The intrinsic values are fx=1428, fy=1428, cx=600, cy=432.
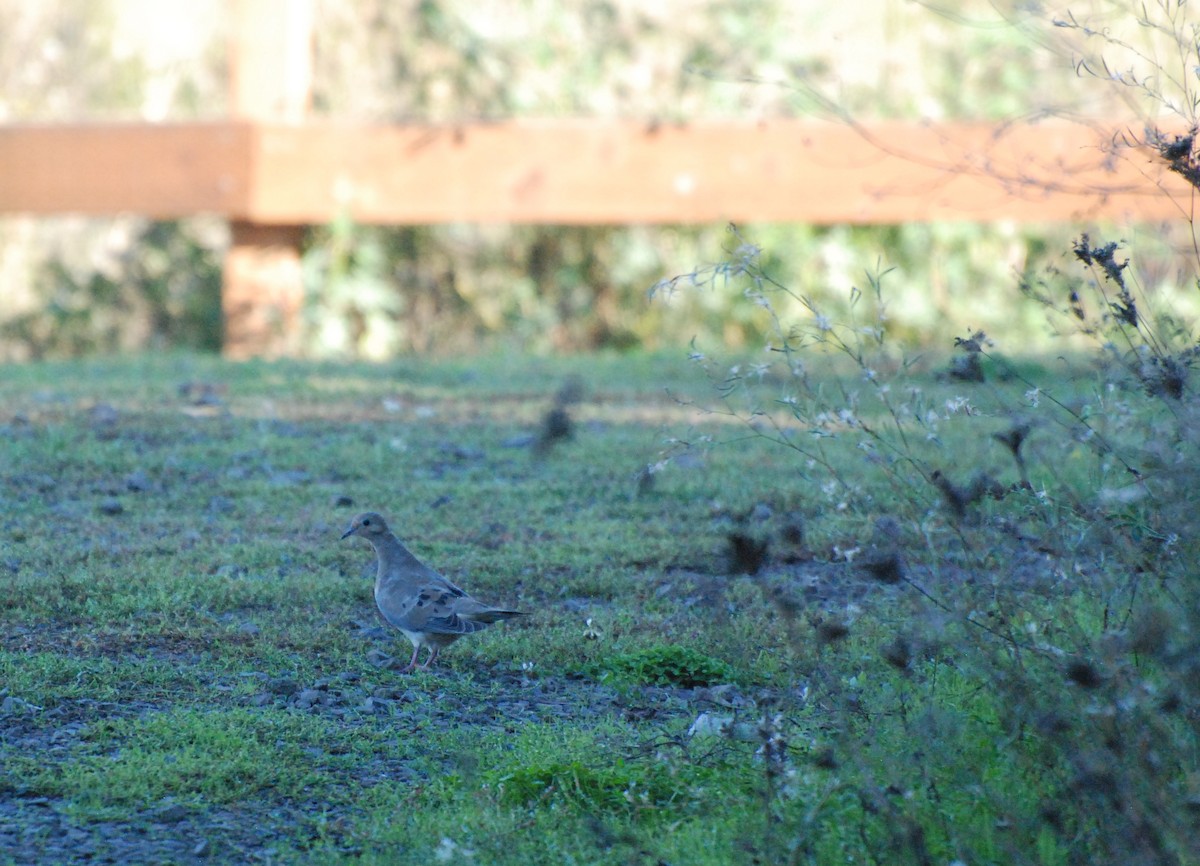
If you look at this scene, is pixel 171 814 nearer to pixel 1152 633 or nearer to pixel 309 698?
pixel 309 698

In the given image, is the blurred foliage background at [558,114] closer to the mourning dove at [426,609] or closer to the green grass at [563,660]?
the green grass at [563,660]

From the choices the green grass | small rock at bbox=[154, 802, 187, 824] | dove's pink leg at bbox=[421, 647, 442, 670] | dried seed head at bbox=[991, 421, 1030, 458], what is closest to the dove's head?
the green grass

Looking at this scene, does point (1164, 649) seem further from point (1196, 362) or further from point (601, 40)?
point (601, 40)

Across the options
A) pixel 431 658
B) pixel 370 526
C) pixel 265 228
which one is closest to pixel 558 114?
pixel 265 228

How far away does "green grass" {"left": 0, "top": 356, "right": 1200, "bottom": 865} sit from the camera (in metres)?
2.92

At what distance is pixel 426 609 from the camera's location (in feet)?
13.5

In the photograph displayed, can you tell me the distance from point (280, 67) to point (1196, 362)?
319 inches

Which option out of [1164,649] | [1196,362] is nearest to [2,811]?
[1164,649]

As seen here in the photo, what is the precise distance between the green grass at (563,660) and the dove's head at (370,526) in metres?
0.24

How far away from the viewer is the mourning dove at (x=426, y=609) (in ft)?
13.5

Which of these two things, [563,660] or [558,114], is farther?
[558,114]

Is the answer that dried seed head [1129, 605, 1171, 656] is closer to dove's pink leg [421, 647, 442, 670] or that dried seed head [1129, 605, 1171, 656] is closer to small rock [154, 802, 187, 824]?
small rock [154, 802, 187, 824]

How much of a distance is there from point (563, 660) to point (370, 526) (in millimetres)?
850

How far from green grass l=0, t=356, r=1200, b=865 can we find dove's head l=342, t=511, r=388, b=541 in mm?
236
